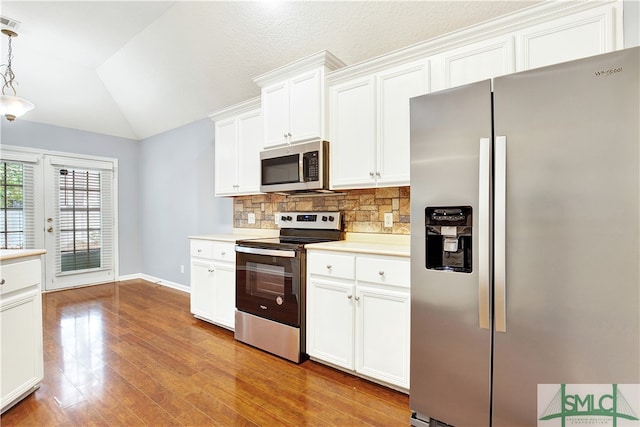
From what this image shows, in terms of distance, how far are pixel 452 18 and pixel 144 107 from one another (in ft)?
14.7

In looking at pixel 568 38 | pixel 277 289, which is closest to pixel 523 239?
pixel 568 38

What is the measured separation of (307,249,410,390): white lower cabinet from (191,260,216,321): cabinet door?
1.30 metres

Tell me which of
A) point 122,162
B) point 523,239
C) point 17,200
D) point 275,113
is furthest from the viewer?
point 122,162

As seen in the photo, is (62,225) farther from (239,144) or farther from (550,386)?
(550,386)

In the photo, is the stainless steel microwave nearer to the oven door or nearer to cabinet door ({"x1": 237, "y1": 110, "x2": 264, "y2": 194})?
cabinet door ({"x1": 237, "y1": 110, "x2": 264, "y2": 194})

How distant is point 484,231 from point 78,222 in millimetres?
5941

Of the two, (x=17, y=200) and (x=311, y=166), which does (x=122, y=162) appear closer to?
(x=17, y=200)

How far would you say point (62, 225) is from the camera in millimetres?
4918

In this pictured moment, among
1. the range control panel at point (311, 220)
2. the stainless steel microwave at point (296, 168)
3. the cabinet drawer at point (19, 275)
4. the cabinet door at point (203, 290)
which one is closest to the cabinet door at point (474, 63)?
the stainless steel microwave at point (296, 168)

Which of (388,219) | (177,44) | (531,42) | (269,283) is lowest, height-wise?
(269,283)

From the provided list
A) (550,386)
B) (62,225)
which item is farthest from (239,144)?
(62,225)

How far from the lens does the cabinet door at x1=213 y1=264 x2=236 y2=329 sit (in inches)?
119

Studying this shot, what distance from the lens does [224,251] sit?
3.10m

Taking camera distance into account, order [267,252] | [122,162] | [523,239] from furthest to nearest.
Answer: [122,162]
[267,252]
[523,239]
